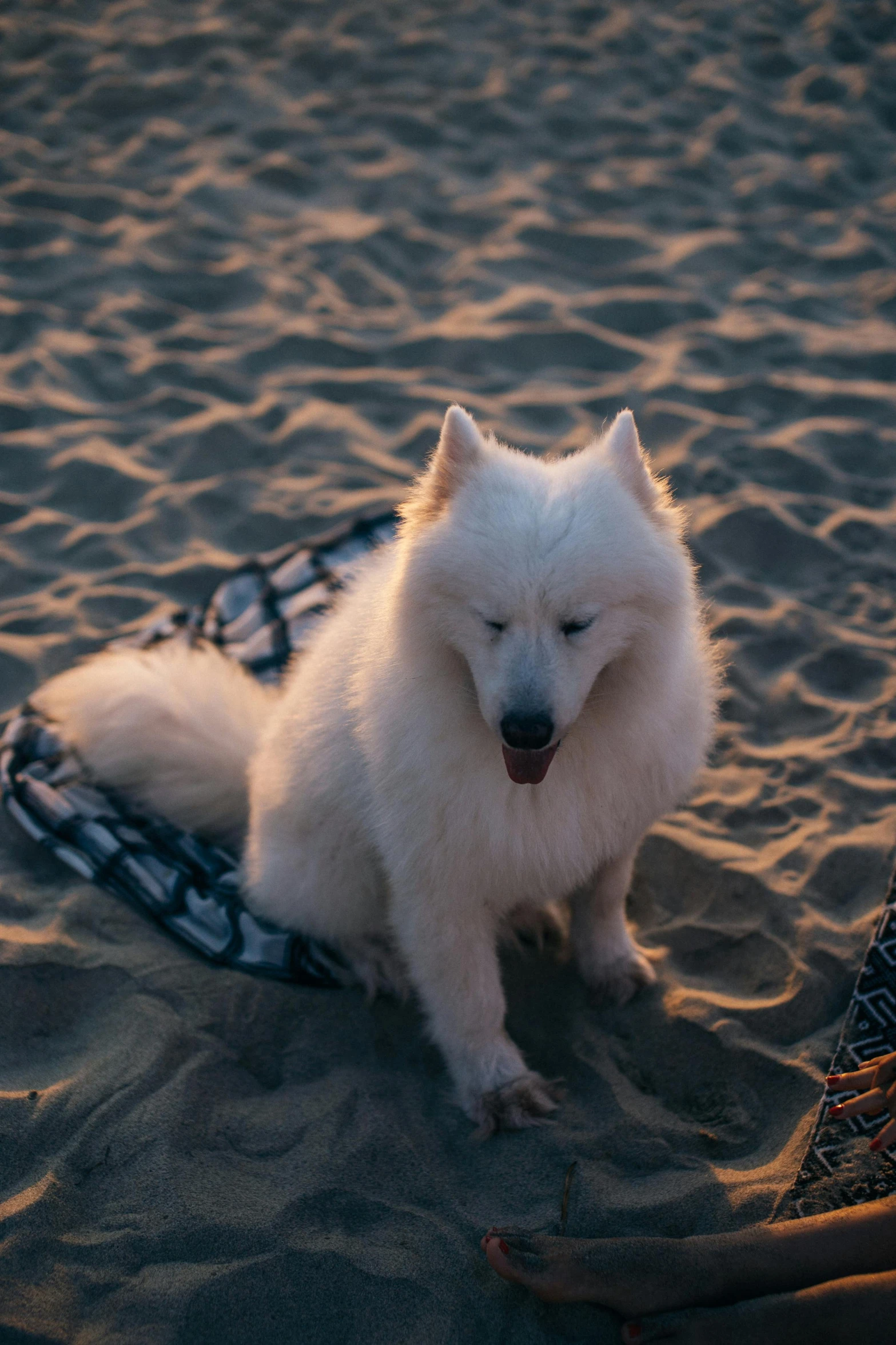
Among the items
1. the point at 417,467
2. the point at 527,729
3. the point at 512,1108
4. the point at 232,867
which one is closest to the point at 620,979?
the point at 512,1108

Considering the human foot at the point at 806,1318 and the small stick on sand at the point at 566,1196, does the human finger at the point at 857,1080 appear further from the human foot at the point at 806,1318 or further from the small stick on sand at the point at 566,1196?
the small stick on sand at the point at 566,1196

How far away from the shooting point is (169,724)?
8.96 ft

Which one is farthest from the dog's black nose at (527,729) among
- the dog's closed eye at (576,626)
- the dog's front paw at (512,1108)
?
the dog's front paw at (512,1108)

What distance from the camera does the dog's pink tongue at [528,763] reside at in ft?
5.94

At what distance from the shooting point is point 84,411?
4.34 metres

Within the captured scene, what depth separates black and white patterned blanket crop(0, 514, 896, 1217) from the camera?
194cm

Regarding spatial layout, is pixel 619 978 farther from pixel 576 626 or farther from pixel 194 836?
pixel 194 836

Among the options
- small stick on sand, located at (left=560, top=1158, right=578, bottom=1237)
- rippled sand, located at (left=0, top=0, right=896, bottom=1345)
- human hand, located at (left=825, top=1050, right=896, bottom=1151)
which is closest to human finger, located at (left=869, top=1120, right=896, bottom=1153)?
human hand, located at (left=825, top=1050, right=896, bottom=1151)

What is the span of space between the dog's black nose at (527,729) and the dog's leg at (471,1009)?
519 millimetres

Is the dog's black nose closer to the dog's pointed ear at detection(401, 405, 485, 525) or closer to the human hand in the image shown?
the dog's pointed ear at detection(401, 405, 485, 525)

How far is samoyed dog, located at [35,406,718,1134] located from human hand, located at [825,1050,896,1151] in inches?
25.0

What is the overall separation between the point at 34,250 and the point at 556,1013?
476cm

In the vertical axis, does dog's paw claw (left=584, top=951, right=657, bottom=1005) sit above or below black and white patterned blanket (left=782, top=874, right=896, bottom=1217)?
below

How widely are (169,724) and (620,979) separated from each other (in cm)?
141
